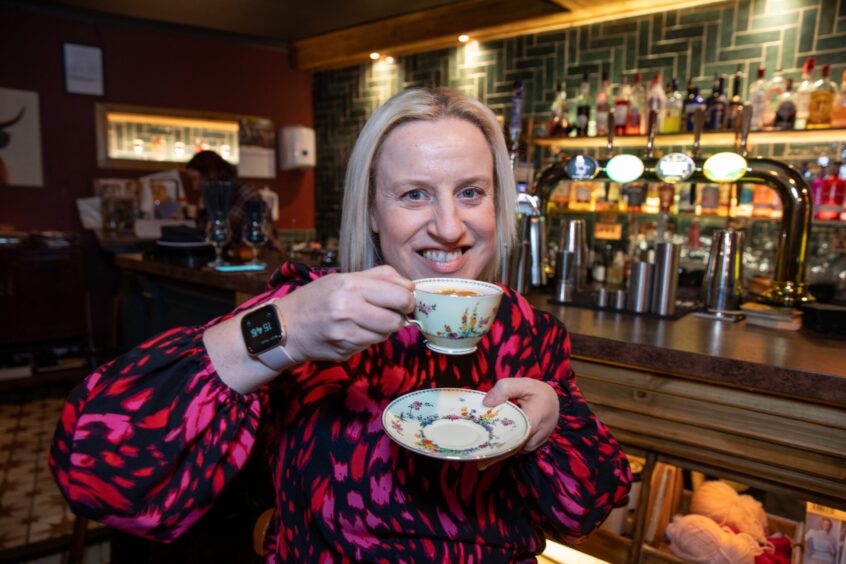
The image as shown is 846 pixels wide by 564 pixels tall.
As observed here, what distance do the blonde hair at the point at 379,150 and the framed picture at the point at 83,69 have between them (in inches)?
221

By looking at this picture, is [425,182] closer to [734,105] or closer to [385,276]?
[385,276]

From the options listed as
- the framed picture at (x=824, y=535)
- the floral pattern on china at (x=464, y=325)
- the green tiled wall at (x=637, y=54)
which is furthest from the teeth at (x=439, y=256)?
the green tiled wall at (x=637, y=54)

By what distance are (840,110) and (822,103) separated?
112 mm

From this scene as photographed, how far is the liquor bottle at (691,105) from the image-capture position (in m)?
4.09

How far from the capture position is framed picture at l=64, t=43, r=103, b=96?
17.8ft

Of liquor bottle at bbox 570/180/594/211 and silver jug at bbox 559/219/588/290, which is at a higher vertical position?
liquor bottle at bbox 570/180/594/211

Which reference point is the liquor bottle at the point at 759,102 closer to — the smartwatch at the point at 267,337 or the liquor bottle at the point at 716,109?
the liquor bottle at the point at 716,109

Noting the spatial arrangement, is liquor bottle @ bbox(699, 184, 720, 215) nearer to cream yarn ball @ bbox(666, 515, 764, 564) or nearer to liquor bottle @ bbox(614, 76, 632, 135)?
liquor bottle @ bbox(614, 76, 632, 135)

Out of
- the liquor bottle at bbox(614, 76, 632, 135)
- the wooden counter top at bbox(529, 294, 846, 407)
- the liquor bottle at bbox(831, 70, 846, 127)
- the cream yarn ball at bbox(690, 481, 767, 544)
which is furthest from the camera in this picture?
the liquor bottle at bbox(614, 76, 632, 135)

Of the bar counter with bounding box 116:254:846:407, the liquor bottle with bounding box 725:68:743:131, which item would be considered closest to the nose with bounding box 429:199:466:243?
the bar counter with bounding box 116:254:846:407

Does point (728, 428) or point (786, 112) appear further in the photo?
point (786, 112)

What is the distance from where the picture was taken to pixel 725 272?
1.96 metres

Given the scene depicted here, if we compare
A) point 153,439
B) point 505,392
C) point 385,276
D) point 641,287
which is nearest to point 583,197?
point 641,287

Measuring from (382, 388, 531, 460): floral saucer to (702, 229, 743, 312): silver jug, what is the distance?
135 cm
